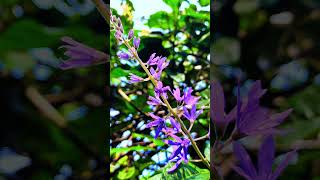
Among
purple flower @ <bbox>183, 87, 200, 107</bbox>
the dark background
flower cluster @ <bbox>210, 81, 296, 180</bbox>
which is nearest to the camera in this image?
flower cluster @ <bbox>210, 81, 296, 180</bbox>

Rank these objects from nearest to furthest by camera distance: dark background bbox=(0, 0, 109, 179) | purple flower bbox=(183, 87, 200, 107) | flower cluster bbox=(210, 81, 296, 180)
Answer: flower cluster bbox=(210, 81, 296, 180)
purple flower bbox=(183, 87, 200, 107)
dark background bbox=(0, 0, 109, 179)

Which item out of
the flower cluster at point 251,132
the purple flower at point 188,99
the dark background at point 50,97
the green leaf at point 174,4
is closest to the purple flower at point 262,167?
the flower cluster at point 251,132

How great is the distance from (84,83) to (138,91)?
0.32ft

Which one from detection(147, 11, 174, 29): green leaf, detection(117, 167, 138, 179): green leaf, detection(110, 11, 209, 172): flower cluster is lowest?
detection(117, 167, 138, 179): green leaf

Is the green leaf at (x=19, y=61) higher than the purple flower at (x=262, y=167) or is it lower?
higher

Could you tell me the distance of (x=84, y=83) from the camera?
0.84 m

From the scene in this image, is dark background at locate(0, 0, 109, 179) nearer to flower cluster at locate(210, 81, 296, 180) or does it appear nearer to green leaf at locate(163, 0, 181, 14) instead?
green leaf at locate(163, 0, 181, 14)

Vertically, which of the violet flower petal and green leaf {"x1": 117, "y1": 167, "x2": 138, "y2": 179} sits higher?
the violet flower petal

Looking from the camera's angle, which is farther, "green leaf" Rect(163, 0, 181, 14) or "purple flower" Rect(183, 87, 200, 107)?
"green leaf" Rect(163, 0, 181, 14)

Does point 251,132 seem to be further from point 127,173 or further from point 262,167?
point 127,173

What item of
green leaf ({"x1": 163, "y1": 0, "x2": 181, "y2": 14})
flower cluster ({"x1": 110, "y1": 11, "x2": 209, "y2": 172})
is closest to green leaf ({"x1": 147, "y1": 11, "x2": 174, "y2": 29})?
green leaf ({"x1": 163, "y1": 0, "x2": 181, "y2": 14})

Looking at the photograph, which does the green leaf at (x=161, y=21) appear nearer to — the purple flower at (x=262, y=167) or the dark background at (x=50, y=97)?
the dark background at (x=50, y=97)

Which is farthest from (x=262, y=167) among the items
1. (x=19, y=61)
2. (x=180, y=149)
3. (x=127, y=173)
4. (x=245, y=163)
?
(x=19, y=61)

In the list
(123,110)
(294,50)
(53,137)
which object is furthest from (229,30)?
(53,137)
